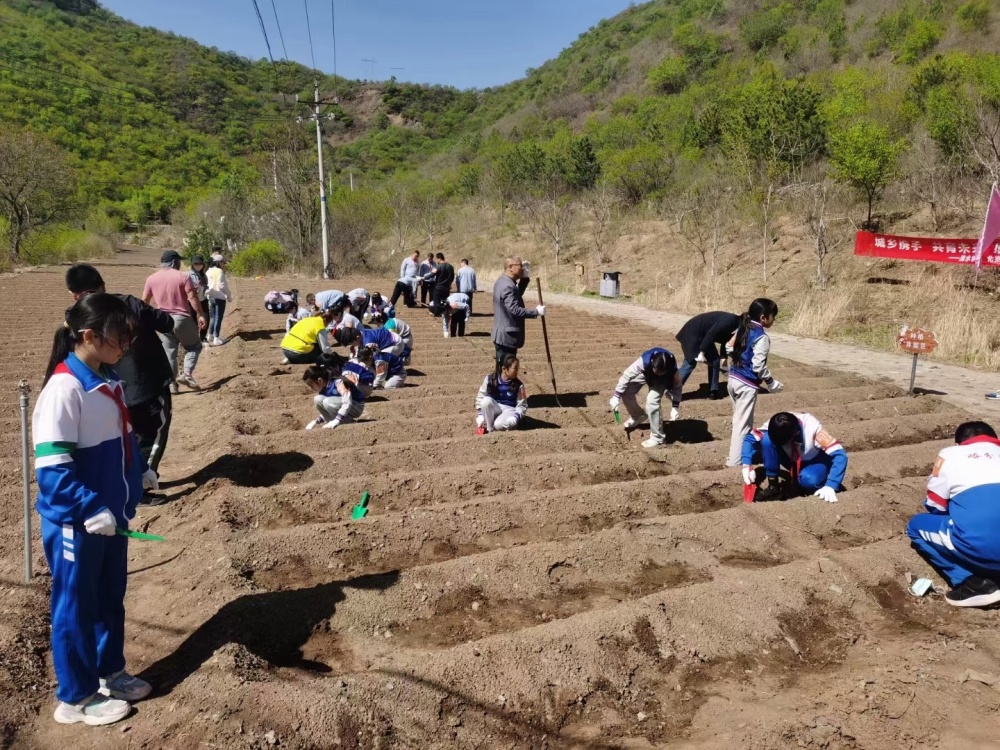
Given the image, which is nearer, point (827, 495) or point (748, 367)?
point (827, 495)

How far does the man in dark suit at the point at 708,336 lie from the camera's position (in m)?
7.03

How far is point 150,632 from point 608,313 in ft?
43.4

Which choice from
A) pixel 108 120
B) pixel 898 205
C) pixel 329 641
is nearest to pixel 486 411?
pixel 329 641

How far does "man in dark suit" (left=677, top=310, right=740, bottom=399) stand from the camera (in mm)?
7030

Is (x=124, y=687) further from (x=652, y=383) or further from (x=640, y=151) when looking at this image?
(x=640, y=151)

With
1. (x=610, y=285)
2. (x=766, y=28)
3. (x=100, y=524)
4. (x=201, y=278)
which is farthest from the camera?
(x=766, y=28)

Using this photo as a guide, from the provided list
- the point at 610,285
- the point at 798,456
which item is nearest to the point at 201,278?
the point at 798,456

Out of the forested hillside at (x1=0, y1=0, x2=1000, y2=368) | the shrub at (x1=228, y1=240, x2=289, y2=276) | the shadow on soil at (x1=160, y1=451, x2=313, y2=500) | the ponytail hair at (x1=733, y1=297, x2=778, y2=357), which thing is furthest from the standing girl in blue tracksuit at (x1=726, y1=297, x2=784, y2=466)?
the shrub at (x1=228, y1=240, x2=289, y2=276)

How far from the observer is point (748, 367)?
5.52 meters

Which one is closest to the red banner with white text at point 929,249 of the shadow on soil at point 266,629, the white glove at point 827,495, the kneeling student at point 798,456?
the kneeling student at point 798,456

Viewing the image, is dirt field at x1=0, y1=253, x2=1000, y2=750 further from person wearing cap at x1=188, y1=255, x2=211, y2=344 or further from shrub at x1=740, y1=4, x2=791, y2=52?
shrub at x1=740, y1=4, x2=791, y2=52

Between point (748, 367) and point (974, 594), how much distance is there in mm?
2285

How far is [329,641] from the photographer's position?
3322mm

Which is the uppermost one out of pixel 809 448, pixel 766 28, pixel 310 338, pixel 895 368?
pixel 766 28
